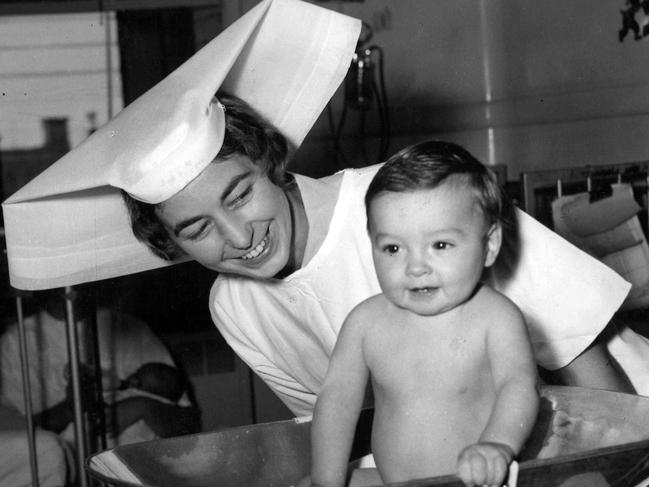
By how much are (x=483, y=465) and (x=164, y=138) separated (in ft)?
1.50

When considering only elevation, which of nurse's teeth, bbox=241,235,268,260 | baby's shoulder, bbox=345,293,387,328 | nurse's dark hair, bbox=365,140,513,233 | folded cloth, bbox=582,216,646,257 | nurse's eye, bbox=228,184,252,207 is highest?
nurse's dark hair, bbox=365,140,513,233

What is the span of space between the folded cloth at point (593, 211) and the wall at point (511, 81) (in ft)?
1.62

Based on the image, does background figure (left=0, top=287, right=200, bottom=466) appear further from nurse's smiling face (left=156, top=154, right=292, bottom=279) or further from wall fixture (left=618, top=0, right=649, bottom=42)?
wall fixture (left=618, top=0, right=649, bottom=42)

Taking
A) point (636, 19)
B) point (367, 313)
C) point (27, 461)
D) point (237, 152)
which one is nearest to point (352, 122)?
point (636, 19)

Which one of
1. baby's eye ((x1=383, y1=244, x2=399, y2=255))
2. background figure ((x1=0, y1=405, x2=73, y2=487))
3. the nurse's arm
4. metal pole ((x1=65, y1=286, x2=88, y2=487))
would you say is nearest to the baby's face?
baby's eye ((x1=383, y1=244, x2=399, y2=255))

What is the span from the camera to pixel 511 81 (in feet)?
7.99

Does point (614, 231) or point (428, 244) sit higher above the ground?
point (428, 244)

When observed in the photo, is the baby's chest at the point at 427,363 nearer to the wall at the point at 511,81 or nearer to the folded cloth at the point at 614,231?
the folded cloth at the point at 614,231

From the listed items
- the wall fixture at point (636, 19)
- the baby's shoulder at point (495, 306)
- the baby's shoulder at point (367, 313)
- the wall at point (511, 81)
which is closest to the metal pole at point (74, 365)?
the baby's shoulder at point (367, 313)

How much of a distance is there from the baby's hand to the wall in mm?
1663

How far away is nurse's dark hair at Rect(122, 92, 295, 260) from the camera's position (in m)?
0.97

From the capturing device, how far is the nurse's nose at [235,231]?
927 mm

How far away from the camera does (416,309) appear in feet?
2.69

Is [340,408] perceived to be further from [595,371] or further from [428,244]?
[595,371]
